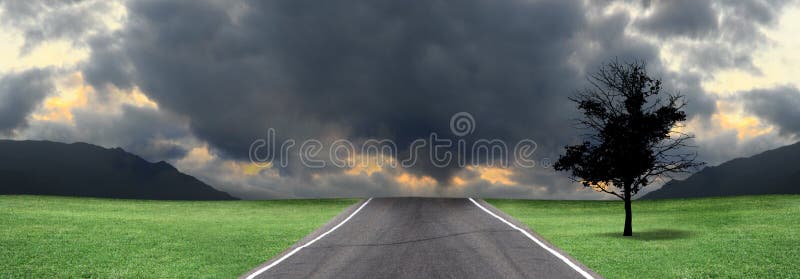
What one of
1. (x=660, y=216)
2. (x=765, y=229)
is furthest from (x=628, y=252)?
(x=660, y=216)

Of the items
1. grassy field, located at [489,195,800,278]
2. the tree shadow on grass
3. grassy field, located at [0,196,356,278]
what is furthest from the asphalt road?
the tree shadow on grass

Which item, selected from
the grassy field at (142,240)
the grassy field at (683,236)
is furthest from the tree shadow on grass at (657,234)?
the grassy field at (142,240)

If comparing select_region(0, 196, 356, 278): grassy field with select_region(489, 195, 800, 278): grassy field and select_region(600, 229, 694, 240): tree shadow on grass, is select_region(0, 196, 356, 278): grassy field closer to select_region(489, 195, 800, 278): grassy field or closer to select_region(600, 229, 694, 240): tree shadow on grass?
select_region(489, 195, 800, 278): grassy field

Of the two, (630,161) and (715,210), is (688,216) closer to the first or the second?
(715,210)

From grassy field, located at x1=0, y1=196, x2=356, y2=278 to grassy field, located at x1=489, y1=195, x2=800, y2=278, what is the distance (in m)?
10.0

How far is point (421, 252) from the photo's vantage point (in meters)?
15.6

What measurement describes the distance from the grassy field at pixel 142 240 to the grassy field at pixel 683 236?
10027 mm

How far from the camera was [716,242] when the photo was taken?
61.7 feet

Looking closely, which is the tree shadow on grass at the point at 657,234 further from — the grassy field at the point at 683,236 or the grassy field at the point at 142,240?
the grassy field at the point at 142,240

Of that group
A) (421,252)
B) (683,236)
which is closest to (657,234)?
(683,236)

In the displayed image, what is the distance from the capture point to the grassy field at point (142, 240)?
1434 cm

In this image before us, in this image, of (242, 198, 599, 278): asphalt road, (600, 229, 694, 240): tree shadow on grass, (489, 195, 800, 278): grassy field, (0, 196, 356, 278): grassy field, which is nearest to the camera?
(242, 198, 599, 278): asphalt road

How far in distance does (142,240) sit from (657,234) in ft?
64.3

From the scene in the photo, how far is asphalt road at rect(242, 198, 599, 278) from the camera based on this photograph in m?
13.1
